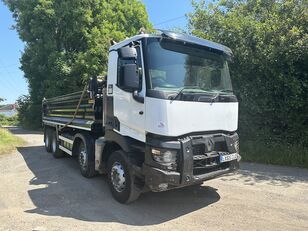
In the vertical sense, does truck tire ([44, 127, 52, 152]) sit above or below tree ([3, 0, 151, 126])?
below

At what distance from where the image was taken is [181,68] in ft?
17.4

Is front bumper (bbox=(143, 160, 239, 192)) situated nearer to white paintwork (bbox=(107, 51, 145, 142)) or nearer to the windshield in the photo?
white paintwork (bbox=(107, 51, 145, 142))

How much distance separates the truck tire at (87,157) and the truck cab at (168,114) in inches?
49.4

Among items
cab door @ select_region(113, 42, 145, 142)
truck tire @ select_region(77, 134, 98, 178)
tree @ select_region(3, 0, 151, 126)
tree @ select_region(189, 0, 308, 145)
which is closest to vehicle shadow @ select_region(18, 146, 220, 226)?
truck tire @ select_region(77, 134, 98, 178)

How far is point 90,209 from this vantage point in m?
5.56

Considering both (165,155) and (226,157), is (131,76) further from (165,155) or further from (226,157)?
(226,157)

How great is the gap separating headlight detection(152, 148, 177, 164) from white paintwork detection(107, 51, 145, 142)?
17.1 inches

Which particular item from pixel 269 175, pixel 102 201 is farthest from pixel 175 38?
pixel 269 175

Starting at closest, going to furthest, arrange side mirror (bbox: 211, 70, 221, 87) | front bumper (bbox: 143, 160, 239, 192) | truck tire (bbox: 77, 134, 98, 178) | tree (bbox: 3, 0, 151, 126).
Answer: front bumper (bbox: 143, 160, 239, 192) < side mirror (bbox: 211, 70, 221, 87) < truck tire (bbox: 77, 134, 98, 178) < tree (bbox: 3, 0, 151, 126)

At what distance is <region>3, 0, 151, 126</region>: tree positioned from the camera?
2434cm

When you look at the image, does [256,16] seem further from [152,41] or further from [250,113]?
Result: [152,41]

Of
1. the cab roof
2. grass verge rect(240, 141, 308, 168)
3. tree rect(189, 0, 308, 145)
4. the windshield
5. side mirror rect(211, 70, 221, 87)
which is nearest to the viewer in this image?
the windshield

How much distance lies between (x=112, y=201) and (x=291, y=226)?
10.2ft

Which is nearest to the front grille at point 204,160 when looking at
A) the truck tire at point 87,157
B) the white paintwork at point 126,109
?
the white paintwork at point 126,109
